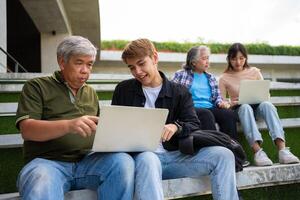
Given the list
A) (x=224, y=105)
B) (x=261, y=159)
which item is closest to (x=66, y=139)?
(x=261, y=159)

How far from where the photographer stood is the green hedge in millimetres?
18453

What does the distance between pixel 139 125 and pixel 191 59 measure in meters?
1.73

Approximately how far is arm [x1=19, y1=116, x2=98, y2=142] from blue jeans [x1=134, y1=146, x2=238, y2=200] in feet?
0.99

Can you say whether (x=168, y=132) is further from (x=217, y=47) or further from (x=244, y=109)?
(x=217, y=47)

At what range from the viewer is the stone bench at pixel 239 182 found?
1997mm

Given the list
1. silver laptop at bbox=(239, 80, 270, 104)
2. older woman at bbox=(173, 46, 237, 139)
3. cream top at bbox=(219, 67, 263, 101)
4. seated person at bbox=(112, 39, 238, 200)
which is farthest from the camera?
cream top at bbox=(219, 67, 263, 101)

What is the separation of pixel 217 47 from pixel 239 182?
56.6 feet

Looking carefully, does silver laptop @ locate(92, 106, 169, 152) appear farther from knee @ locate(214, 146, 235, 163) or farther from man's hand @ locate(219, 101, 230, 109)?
man's hand @ locate(219, 101, 230, 109)

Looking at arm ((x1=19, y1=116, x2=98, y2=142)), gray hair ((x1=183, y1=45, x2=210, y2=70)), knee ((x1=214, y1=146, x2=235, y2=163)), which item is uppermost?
gray hair ((x1=183, y1=45, x2=210, y2=70))

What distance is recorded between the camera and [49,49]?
1378 centimetres

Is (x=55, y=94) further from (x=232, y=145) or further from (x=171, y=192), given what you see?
(x=232, y=145)

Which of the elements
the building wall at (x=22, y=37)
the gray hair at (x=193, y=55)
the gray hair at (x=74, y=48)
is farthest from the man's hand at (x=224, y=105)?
the building wall at (x=22, y=37)

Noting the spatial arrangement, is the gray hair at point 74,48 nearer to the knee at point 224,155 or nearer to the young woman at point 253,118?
the knee at point 224,155

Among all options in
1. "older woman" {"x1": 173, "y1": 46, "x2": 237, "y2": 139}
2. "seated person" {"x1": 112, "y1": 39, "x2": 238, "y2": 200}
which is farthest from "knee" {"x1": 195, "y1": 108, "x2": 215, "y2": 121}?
"seated person" {"x1": 112, "y1": 39, "x2": 238, "y2": 200}
